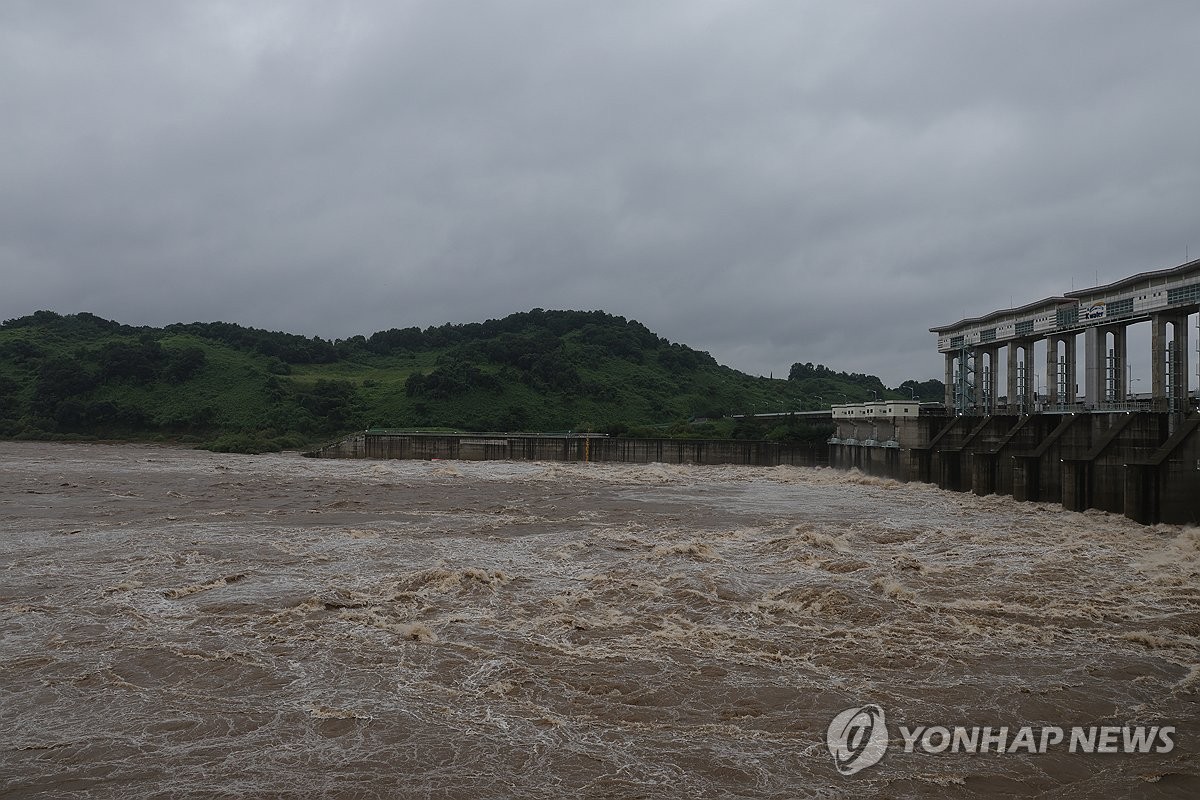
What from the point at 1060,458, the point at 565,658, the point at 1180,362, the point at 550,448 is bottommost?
the point at 565,658

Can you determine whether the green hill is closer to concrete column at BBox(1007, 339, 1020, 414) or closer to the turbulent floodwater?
concrete column at BBox(1007, 339, 1020, 414)

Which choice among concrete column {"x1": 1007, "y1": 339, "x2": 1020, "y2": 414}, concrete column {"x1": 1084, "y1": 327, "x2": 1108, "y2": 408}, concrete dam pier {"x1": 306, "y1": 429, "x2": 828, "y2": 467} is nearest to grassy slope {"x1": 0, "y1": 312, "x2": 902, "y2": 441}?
concrete dam pier {"x1": 306, "y1": 429, "x2": 828, "y2": 467}

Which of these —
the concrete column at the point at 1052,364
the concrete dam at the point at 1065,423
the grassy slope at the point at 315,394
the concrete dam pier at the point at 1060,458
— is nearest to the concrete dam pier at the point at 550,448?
the concrete dam at the point at 1065,423

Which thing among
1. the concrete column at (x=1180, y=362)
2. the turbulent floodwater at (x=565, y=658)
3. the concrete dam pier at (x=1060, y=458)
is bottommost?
the turbulent floodwater at (x=565, y=658)

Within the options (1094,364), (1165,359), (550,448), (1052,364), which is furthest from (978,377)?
(550,448)

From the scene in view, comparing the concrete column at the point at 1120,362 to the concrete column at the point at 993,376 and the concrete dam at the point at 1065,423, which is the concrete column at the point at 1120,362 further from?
the concrete column at the point at 993,376

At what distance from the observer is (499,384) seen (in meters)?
93.2

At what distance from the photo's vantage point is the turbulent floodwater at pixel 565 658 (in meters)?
6.06

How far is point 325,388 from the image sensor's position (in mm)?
87750

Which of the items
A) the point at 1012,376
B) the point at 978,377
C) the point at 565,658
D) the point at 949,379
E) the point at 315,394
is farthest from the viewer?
the point at 315,394

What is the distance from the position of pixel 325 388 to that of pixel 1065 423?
75201mm

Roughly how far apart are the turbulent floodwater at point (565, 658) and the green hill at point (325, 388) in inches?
2053

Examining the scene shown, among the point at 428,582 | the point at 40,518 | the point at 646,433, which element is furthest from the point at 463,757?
the point at 646,433

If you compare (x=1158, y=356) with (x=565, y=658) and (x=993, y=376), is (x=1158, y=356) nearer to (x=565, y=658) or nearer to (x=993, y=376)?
(x=993, y=376)
